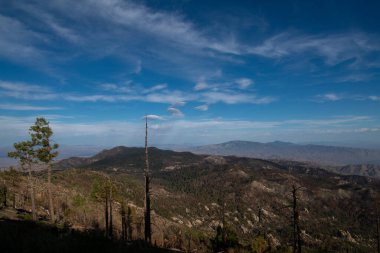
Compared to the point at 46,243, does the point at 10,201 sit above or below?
below

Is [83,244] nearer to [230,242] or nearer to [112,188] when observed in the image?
[230,242]

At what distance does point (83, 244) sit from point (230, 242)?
41.3m

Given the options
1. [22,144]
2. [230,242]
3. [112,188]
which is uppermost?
[22,144]

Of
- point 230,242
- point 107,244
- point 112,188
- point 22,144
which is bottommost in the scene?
point 230,242

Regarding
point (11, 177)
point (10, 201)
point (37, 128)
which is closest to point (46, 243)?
point (37, 128)

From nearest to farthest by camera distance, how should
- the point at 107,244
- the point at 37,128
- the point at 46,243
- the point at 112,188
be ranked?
the point at 46,243 → the point at 107,244 → the point at 37,128 → the point at 112,188

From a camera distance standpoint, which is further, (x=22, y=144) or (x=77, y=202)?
(x=77, y=202)

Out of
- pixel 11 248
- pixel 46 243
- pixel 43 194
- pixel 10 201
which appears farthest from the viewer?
pixel 43 194

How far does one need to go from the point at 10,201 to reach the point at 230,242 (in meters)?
51.9

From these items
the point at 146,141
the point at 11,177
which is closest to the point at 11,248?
the point at 146,141

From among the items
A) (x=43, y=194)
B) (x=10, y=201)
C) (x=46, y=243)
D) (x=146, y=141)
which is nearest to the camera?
(x=46, y=243)

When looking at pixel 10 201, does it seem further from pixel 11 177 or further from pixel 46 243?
pixel 46 243

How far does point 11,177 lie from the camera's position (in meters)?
62.5

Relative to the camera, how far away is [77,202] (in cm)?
7025
